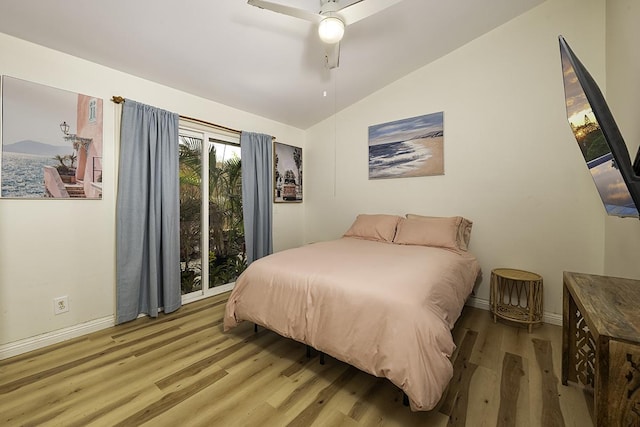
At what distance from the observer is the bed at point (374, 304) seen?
48.5 inches

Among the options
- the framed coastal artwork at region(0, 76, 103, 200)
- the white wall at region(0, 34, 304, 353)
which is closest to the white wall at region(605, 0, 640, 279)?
the white wall at region(0, 34, 304, 353)

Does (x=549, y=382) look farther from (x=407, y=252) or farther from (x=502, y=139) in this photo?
(x=502, y=139)

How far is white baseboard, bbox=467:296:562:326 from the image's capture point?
2342 millimetres

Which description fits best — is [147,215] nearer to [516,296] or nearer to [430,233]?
[430,233]

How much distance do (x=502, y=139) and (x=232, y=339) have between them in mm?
3088

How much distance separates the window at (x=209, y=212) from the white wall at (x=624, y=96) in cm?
339

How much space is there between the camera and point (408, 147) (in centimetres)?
313

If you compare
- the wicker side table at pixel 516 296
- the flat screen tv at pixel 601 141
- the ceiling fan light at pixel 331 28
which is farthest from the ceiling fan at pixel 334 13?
the wicker side table at pixel 516 296

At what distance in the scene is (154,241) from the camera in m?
2.39

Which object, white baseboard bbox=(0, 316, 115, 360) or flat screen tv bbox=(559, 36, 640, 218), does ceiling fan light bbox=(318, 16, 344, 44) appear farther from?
white baseboard bbox=(0, 316, 115, 360)

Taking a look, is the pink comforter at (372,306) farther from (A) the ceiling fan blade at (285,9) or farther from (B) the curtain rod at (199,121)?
(B) the curtain rod at (199,121)

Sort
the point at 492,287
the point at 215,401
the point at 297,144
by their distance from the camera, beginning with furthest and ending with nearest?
the point at 297,144
the point at 492,287
the point at 215,401

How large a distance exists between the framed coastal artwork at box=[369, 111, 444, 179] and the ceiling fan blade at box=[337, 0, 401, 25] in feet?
5.33

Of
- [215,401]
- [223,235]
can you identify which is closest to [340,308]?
[215,401]
